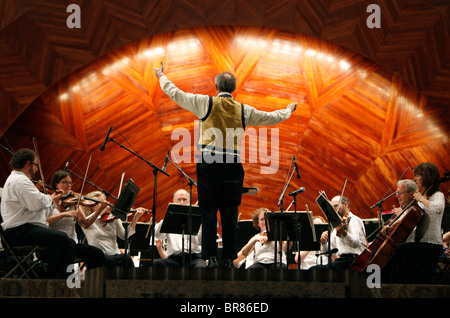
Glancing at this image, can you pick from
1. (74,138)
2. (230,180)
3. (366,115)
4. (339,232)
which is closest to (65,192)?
(230,180)

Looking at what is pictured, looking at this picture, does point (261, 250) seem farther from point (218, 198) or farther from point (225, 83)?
point (225, 83)

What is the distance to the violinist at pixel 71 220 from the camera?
5.17 metres

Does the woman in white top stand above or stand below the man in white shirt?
below

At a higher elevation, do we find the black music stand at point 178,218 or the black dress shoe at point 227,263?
the black music stand at point 178,218

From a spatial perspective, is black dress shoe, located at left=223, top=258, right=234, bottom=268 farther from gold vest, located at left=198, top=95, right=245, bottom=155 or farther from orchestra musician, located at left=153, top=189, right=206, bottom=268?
orchestra musician, located at left=153, top=189, right=206, bottom=268

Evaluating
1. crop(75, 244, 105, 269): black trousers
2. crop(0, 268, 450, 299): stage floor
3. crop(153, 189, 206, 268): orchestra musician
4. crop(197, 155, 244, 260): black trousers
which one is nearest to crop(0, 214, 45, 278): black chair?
crop(75, 244, 105, 269): black trousers

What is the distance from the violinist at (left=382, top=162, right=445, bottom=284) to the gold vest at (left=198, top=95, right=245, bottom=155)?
1767 mm

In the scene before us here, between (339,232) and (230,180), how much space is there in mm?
1913

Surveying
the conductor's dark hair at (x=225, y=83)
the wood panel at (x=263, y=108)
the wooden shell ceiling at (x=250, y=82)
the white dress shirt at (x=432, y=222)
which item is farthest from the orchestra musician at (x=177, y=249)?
the wood panel at (x=263, y=108)

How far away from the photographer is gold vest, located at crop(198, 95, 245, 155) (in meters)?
4.34

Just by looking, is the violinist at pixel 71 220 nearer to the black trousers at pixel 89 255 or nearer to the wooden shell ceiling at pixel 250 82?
the black trousers at pixel 89 255

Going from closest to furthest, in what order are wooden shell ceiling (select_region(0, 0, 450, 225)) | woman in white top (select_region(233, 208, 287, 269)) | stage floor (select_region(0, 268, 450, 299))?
stage floor (select_region(0, 268, 450, 299)) → woman in white top (select_region(233, 208, 287, 269)) → wooden shell ceiling (select_region(0, 0, 450, 225))

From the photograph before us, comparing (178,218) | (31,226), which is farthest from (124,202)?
(31,226)

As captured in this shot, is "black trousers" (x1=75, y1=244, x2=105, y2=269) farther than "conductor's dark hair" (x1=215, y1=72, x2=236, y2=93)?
Yes
